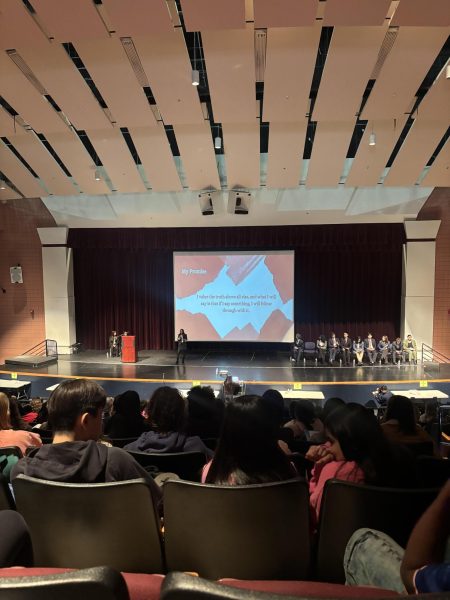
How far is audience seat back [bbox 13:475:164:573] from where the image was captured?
1544 mm

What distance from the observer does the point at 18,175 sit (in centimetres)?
1186

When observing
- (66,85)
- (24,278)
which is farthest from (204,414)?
(24,278)

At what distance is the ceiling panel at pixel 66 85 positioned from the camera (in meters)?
7.72

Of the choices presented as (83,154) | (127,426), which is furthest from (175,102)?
(127,426)

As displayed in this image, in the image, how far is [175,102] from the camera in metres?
8.55

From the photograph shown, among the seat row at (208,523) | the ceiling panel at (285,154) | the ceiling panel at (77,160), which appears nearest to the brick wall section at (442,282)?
the ceiling panel at (285,154)

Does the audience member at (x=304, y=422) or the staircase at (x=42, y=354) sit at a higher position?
the audience member at (x=304, y=422)

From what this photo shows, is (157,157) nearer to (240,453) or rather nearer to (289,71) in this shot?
(289,71)

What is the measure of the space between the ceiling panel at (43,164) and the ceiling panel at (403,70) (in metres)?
7.66

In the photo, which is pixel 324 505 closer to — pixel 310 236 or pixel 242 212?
pixel 242 212

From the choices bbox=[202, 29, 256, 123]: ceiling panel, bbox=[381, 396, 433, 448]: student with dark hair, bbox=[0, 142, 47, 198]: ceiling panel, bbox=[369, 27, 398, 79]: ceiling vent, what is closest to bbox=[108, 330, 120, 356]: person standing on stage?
bbox=[0, 142, 47, 198]: ceiling panel

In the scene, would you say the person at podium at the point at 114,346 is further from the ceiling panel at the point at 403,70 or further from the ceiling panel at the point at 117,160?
the ceiling panel at the point at 403,70

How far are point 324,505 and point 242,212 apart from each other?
11.0 metres

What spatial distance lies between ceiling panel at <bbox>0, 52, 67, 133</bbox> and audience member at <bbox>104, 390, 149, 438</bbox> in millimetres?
6932
